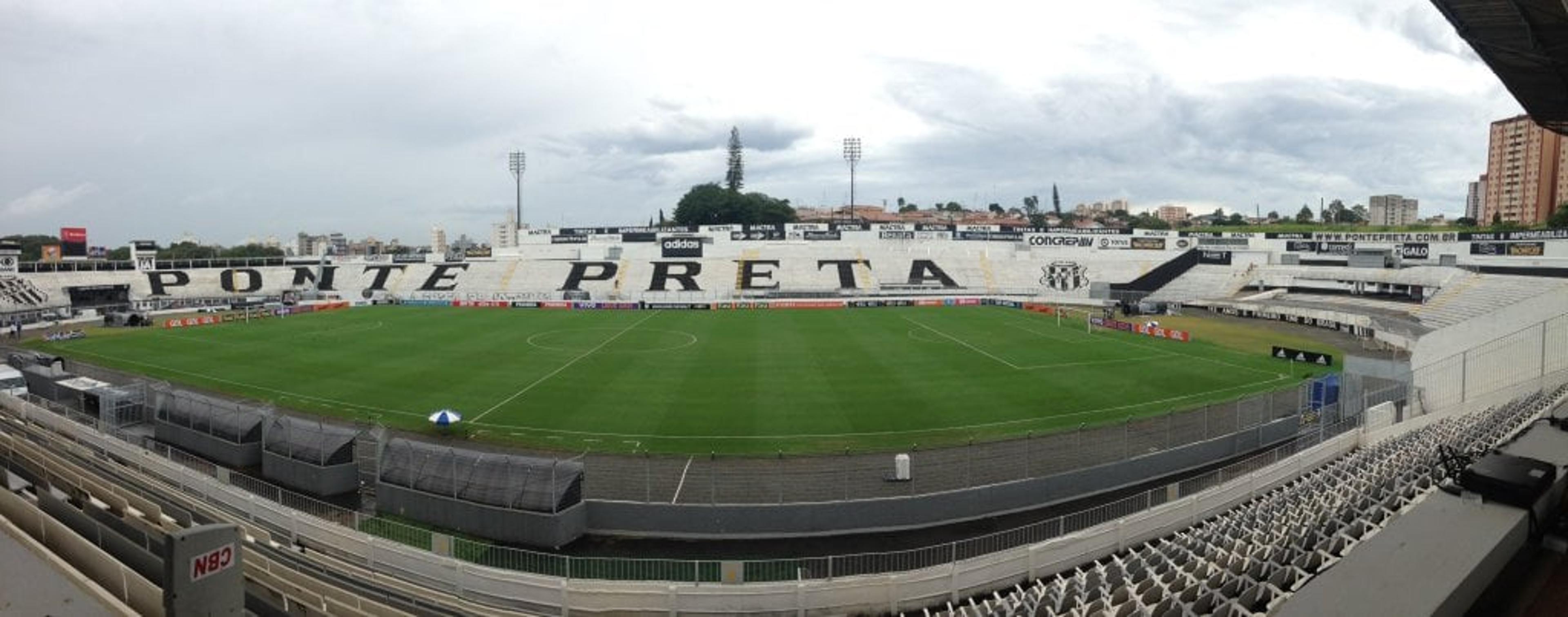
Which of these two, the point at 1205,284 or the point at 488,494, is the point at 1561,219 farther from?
the point at 488,494

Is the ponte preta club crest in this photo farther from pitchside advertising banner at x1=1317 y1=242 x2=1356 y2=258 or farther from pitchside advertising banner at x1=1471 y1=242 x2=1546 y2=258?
pitchside advertising banner at x1=1471 y1=242 x2=1546 y2=258

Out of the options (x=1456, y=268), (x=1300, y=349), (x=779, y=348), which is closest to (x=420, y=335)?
(x=779, y=348)

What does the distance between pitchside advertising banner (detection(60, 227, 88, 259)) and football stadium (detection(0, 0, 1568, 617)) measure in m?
32.5

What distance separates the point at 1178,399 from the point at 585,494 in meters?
21.2

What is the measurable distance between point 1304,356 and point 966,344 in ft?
50.1

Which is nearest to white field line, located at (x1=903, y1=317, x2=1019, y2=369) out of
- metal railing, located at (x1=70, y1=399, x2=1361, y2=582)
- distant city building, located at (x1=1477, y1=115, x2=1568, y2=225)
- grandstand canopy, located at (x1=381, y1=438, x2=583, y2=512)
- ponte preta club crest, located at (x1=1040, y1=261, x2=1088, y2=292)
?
metal railing, located at (x1=70, y1=399, x2=1361, y2=582)

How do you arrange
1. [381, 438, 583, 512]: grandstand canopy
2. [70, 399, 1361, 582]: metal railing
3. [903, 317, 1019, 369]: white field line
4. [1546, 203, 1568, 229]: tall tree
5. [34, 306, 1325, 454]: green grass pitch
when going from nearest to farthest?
[70, 399, 1361, 582]: metal railing
[381, 438, 583, 512]: grandstand canopy
[34, 306, 1325, 454]: green grass pitch
[903, 317, 1019, 369]: white field line
[1546, 203, 1568, 229]: tall tree

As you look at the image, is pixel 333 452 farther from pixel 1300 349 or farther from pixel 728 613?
pixel 1300 349

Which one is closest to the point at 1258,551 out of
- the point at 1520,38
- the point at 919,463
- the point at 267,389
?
the point at 919,463

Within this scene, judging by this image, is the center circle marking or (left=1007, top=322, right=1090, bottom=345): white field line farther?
(left=1007, top=322, right=1090, bottom=345): white field line

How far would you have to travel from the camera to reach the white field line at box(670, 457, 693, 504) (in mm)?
17281

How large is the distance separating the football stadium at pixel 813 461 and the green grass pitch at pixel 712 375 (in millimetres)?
231

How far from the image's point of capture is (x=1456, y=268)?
192 ft

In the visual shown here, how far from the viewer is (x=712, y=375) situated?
31.7 m
